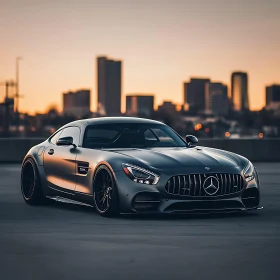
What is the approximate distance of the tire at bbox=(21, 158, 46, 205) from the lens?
48.3 ft

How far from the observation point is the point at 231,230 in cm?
1118

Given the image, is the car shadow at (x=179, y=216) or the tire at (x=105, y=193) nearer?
the tire at (x=105, y=193)

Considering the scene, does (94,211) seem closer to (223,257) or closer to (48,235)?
(48,235)

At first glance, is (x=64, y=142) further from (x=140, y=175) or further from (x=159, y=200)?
(x=159, y=200)

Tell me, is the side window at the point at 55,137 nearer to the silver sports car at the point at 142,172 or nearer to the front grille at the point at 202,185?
the silver sports car at the point at 142,172

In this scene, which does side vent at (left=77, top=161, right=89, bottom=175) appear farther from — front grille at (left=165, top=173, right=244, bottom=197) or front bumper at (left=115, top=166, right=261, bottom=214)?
front grille at (left=165, top=173, right=244, bottom=197)

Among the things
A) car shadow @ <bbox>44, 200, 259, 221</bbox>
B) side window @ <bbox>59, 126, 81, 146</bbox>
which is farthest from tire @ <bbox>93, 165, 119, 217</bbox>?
side window @ <bbox>59, 126, 81, 146</bbox>

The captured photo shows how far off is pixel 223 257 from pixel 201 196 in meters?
3.51

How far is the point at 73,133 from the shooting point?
47.2ft

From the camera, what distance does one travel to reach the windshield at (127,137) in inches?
538

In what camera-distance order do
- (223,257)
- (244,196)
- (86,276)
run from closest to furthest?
(86,276) < (223,257) < (244,196)

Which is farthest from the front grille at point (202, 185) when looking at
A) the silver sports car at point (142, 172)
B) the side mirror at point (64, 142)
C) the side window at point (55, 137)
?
the side window at point (55, 137)

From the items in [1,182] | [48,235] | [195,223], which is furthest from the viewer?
[1,182]

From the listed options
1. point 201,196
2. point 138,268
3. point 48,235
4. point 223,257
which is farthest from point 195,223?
point 138,268
